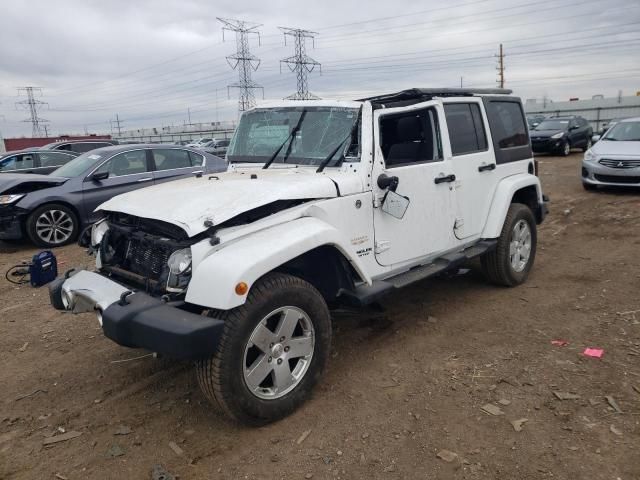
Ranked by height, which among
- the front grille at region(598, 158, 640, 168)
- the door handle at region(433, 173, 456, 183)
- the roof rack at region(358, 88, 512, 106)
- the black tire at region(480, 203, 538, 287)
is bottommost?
the black tire at region(480, 203, 538, 287)

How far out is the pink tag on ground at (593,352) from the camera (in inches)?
154

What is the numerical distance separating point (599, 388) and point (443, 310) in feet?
5.67

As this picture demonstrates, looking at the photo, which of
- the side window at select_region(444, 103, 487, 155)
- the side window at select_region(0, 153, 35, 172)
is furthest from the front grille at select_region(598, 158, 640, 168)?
the side window at select_region(0, 153, 35, 172)

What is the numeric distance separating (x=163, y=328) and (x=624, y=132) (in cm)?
1226

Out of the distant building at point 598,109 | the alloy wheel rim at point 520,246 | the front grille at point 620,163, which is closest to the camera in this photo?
the alloy wheel rim at point 520,246

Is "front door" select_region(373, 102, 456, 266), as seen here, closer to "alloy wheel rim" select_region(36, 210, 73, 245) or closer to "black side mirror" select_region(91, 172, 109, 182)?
"black side mirror" select_region(91, 172, 109, 182)

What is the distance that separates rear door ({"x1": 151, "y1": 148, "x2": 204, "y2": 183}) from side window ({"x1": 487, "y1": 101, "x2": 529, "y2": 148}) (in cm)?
543

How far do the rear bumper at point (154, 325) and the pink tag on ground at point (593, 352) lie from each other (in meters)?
2.94

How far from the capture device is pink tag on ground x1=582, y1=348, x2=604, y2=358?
392cm

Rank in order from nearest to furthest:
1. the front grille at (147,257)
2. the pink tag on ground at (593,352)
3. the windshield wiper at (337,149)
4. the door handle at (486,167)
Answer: the front grille at (147,257)
the windshield wiper at (337,149)
the pink tag on ground at (593,352)
the door handle at (486,167)

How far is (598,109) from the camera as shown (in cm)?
3841

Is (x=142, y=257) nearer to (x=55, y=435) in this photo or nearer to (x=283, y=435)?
(x=55, y=435)

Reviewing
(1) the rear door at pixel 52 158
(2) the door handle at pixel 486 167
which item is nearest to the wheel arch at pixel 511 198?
(2) the door handle at pixel 486 167

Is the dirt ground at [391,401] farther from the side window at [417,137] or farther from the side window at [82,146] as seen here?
the side window at [82,146]
